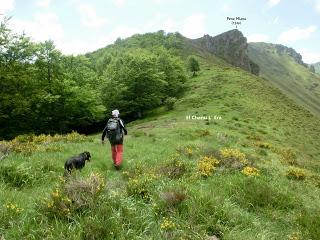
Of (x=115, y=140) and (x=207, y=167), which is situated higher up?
(x=115, y=140)

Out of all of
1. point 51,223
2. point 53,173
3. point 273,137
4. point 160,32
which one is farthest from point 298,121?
point 160,32

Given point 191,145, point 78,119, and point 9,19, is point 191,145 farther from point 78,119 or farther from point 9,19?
point 78,119

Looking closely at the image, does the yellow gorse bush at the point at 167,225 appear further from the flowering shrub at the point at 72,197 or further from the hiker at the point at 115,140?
the hiker at the point at 115,140

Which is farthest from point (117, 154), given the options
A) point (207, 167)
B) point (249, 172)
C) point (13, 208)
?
point (13, 208)

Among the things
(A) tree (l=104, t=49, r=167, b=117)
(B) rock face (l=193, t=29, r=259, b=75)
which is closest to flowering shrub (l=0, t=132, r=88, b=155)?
(A) tree (l=104, t=49, r=167, b=117)

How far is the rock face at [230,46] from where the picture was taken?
154875 millimetres

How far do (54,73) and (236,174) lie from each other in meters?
37.9

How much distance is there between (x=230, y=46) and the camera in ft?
522

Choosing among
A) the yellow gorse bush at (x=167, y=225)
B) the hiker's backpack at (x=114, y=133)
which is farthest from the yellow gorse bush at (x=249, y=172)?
the yellow gorse bush at (x=167, y=225)

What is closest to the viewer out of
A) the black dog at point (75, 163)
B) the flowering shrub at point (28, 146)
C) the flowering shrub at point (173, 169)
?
the black dog at point (75, 163)

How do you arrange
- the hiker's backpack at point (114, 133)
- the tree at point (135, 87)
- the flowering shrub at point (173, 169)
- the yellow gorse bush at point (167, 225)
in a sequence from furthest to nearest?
the tree at point (135, 87), the hiker's backpack at point (114, 133), the flowering shrub at point (173, 169), the yellow gorse bush at point (167, 225)

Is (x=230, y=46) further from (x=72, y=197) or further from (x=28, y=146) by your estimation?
(x=72, y=197)

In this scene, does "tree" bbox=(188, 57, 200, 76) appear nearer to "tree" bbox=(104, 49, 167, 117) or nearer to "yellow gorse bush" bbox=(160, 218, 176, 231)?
"tree" bbox=(104, 49, 167, 117)

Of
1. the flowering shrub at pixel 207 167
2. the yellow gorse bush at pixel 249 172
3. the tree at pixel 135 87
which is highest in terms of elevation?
the tree at pixel 135 87
